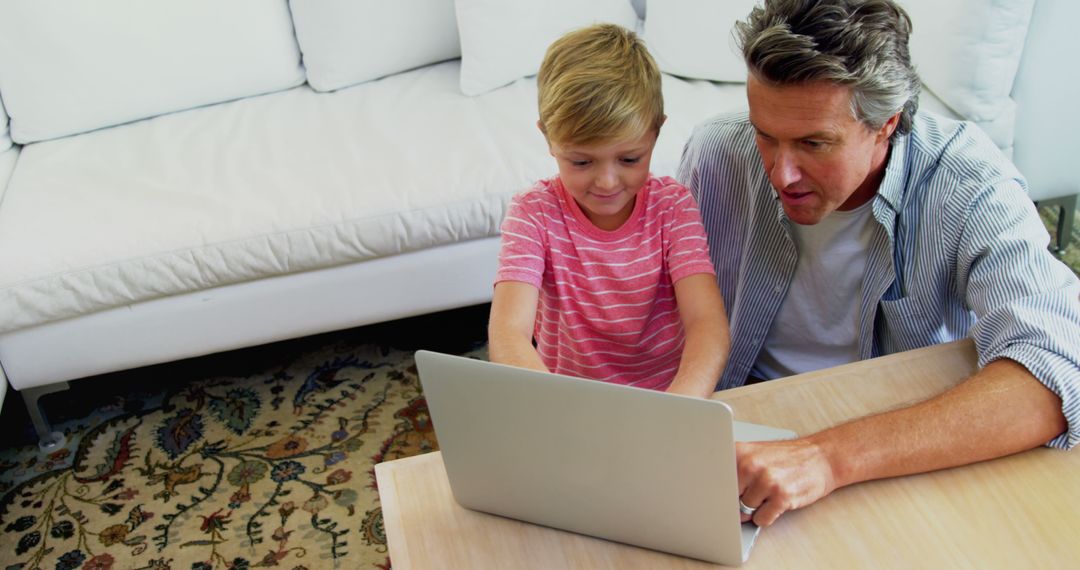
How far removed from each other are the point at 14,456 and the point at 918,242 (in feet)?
6.13

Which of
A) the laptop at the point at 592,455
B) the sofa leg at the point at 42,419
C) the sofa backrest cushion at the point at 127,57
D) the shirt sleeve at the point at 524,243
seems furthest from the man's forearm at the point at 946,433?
the sofa backrest cushion at the point at 127,57

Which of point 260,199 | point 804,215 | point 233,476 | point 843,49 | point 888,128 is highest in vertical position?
point 843,49

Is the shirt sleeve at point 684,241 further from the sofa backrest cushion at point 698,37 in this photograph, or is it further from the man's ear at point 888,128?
the sofa backrest cushion at point 698,37

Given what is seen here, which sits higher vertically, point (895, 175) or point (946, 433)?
point (895, 175)

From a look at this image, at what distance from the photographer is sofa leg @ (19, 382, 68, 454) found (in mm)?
2137

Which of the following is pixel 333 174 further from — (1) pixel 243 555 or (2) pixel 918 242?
(2) pixel 918 242

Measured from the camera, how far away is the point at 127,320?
6.82 feet

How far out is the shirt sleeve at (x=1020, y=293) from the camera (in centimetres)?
104

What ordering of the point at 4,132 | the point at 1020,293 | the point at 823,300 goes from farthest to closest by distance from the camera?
the point at 4,132 → the point at 823,300 → the point at 1020,293

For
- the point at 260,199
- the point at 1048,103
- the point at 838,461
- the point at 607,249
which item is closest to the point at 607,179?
the point at 607,249

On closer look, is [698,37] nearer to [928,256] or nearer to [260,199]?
[260,199]

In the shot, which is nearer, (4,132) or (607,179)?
(607,179)

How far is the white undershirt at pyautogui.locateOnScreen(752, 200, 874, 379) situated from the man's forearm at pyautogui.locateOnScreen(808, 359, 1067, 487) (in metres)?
0.36

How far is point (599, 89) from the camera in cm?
122
